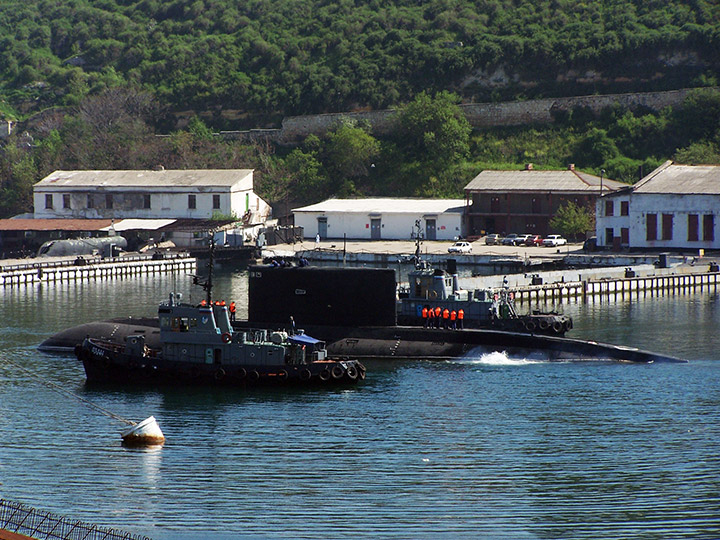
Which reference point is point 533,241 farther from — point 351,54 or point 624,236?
point 351,54

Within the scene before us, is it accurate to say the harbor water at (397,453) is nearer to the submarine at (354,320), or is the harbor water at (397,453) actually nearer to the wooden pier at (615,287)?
the submarine at (354,320)

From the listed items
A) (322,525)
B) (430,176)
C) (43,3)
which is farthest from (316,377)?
(43,3)

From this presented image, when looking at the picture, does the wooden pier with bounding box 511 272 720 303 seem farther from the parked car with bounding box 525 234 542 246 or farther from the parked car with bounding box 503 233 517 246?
the parked car with bounding box 503 233 517 246

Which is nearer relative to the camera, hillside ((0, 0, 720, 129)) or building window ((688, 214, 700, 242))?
building window ((688, 214, 700, 242))

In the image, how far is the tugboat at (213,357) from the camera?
43.6m

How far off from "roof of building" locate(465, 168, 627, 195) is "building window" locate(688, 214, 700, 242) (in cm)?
1132

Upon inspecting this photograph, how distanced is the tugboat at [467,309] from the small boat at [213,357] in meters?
9.80

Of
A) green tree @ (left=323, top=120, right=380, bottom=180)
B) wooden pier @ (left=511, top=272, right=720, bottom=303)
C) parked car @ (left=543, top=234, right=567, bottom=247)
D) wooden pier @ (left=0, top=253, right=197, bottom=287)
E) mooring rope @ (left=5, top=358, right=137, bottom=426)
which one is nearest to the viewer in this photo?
mooring rope @ (left=5, top=358, right=137, bottom=426)

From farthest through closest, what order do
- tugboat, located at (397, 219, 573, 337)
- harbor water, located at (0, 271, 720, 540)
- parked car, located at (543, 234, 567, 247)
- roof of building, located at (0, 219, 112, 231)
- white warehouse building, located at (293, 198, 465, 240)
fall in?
white warehouse building, located at (293, 198, 465, 240) → roof of building, located at (0, 219, 112, 231) → parked car, located at (543, 234, 567, 247) → tugboat, located at (397, 219, 573, 337) → harbor water, located at (0, 271, 720, 540)

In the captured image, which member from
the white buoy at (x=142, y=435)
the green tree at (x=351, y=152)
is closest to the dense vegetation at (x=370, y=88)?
the green tree at (x=351, y=152)

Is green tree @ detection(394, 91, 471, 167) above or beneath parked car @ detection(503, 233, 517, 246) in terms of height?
above

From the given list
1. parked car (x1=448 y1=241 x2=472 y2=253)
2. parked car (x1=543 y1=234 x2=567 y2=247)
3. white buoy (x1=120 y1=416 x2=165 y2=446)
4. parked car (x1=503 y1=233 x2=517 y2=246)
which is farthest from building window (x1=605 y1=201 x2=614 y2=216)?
white buoy (x1=120 y1=416 x2=165 y2=446)

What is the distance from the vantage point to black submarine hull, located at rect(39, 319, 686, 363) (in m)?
48.9

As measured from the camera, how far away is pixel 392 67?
136 meters
